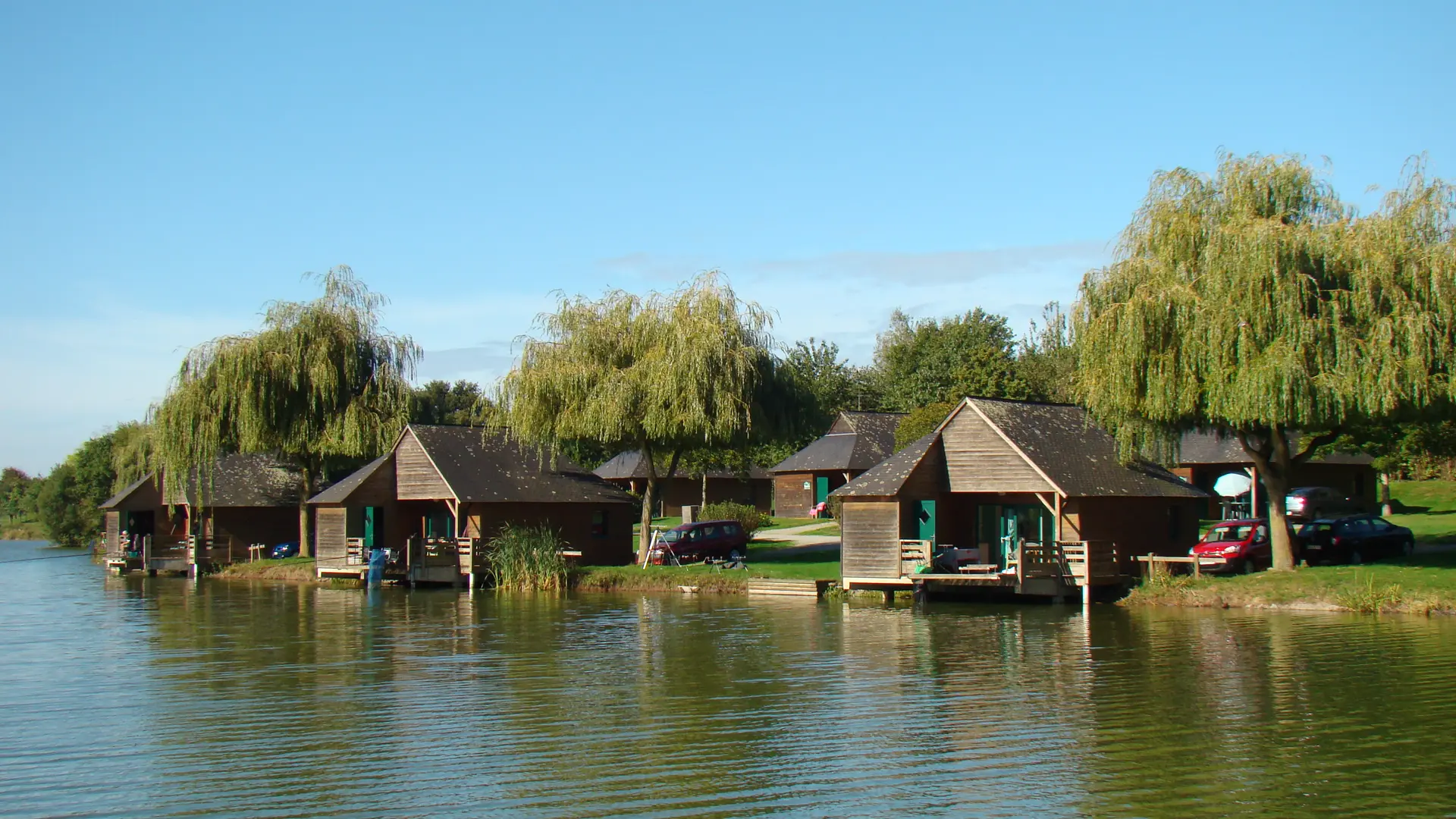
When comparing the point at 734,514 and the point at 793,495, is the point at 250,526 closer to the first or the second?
the point at 734,514

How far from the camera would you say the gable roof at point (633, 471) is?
213 ft

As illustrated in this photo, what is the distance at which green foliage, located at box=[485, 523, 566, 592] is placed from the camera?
128 feet

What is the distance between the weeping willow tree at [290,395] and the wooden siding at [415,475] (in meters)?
4.97

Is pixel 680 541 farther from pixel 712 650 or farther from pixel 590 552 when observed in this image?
pixel 712 650

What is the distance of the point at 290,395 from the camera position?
156 feet

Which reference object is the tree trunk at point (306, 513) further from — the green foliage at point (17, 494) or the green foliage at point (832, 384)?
the green foliage at point (17, 494)

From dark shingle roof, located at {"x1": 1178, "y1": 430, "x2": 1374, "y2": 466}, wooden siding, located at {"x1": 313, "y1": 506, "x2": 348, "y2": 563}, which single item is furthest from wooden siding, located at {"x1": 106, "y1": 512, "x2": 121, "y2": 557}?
dark shingle roof, located at {"x1": 1178, "y1": 430, "x2": 1374, "y2": 466}

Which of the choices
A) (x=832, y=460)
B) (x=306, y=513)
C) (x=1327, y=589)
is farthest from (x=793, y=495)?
(x=1327, y=589)

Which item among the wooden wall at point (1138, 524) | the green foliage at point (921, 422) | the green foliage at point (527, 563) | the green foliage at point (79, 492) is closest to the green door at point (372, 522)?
the green foliage at point (527, 563)

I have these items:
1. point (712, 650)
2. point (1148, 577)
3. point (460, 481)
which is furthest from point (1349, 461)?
point (712, 650)

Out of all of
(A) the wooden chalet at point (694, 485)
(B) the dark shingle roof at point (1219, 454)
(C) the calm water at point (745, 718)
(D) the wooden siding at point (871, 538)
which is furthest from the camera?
(A) the wooden chalet at point (694, 485)

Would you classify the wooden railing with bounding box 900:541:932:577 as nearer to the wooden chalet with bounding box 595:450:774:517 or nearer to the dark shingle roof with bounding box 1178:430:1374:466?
the dark shingle roof with bounding box 1178:430:1374:466

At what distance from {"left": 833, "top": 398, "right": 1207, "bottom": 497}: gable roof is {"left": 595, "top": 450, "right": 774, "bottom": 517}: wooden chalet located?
3142cm

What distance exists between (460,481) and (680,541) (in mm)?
7455
